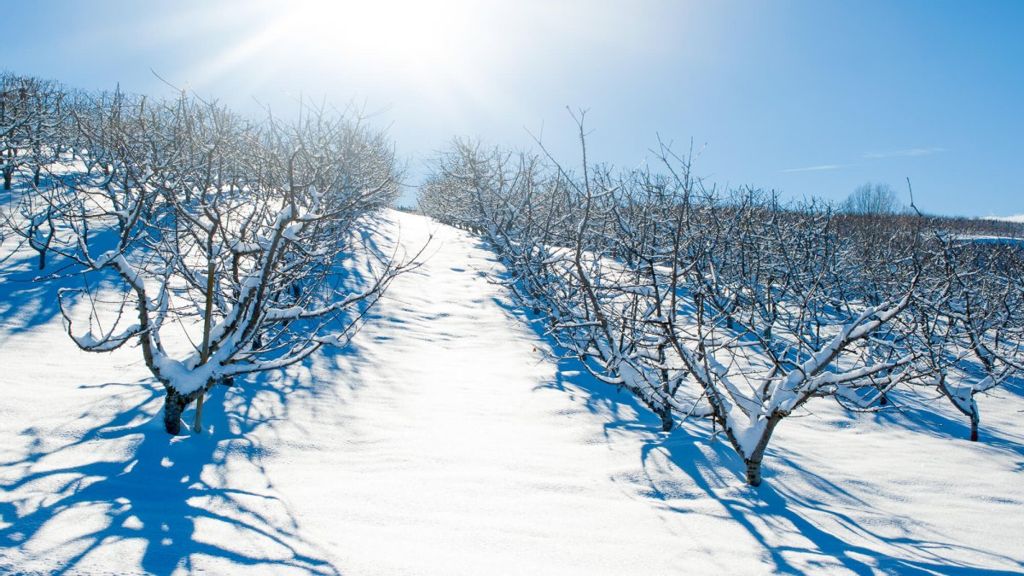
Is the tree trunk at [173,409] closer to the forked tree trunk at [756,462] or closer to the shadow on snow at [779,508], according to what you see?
the shadow on snow at [779,508]

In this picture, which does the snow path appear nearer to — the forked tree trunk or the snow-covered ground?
the snow-covered ground

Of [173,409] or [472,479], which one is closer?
[472,479]

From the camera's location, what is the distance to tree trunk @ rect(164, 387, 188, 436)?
457 cm

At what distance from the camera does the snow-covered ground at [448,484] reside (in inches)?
120

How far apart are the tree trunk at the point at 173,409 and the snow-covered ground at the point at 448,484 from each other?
0.14 meters

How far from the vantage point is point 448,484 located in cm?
420

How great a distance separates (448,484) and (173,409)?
96.9 inches

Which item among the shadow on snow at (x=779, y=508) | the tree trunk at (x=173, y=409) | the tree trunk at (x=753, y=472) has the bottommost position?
the shadow on snow at (x=779, y=508)

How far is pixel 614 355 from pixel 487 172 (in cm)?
1308

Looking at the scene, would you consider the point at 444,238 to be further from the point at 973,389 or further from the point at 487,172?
the point at 973,389

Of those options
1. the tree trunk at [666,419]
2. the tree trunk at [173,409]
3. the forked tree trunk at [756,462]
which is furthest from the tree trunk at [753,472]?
the tree trunk at [173,409]

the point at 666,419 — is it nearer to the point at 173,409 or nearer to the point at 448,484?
the point at 448,484

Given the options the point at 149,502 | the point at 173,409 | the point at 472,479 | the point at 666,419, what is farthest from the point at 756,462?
the point at 173,409

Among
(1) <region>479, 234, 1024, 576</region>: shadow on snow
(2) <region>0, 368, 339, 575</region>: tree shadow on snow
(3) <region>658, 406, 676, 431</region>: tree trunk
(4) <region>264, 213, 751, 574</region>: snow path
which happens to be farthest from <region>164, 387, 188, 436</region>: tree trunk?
(3) <region>658, 406, 676, 431</region>: tree trunk
